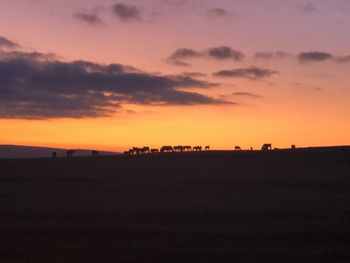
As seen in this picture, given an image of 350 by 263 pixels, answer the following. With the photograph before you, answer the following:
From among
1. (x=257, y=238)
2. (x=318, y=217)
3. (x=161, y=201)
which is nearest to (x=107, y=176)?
(x=161, y=201)

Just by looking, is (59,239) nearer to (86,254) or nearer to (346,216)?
(86,254)

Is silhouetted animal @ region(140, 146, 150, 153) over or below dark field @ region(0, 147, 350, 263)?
over

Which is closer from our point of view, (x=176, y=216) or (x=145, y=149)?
(x=176, y=216)

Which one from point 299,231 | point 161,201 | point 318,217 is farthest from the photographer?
point 161,201

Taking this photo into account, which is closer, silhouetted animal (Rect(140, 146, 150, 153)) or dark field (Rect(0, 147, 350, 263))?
dark field (Rect(0, 147, 350, 263))

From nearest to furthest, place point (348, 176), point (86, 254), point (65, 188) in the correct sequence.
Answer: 1. point (86, 254)
2. point (65, 188)
3. point (348, 176)

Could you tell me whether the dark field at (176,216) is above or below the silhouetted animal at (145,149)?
below

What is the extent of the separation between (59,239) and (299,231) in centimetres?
789

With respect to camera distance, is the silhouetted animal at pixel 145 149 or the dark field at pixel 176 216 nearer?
the dark field at pixel 176 216

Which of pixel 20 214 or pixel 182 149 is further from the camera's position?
pixel 182 149

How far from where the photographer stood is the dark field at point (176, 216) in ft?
59.0

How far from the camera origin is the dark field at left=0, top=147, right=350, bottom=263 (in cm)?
1798

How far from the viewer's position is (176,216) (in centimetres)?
2447

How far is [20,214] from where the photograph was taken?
25.2 m
